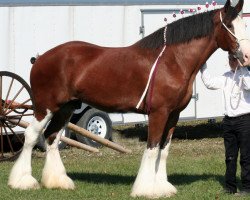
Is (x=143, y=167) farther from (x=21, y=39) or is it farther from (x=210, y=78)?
(x=21, y=39)

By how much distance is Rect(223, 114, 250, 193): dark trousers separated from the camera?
845 cm

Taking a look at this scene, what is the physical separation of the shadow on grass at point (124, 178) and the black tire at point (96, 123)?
145 inches

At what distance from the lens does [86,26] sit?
14.2 meters

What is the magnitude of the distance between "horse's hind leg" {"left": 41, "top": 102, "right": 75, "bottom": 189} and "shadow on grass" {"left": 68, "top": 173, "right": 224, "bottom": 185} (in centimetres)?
62

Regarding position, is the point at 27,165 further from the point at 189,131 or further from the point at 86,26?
the point at 189,131

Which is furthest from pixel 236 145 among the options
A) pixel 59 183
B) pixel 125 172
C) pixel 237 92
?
pixel 125 172

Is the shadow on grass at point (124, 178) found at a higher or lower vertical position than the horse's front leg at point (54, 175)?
lower

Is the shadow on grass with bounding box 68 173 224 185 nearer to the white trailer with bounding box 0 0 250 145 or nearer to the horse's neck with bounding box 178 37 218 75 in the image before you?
the horse's neck with bounding box 178 37 218 75

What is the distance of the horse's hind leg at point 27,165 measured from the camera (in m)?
9.06

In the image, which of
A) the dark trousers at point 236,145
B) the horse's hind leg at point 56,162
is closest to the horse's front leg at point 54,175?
the horse's hind leg at point 56,162

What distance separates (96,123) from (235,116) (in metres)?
6.16

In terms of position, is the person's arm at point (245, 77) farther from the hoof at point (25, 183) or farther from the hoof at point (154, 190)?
the hoof at point (25, 183)

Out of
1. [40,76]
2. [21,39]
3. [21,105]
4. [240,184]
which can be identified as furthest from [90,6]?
[240,184]

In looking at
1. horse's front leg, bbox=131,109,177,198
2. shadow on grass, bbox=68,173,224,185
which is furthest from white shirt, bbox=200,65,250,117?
shadow on grass, bbox=68,173,224,185
